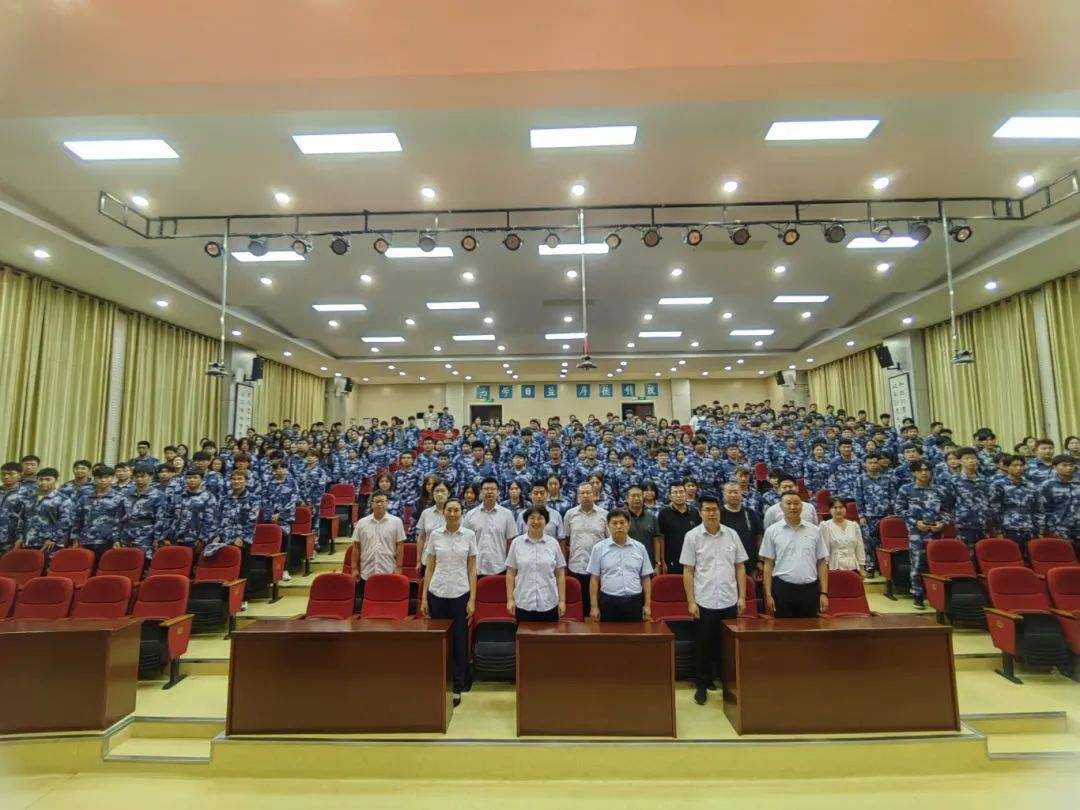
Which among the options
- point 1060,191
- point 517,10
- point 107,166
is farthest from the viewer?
point 1060,191

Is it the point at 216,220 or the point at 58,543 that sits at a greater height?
the point at 216,220

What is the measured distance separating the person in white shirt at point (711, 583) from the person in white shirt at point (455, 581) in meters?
1.61

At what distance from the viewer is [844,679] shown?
3234 millimetres

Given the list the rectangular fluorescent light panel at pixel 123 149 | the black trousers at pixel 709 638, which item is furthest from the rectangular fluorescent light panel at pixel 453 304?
the black trousers at pixel 709 638

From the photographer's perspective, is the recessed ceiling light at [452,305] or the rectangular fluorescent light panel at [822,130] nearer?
the rectangular fluorescent light panel at [822,130]

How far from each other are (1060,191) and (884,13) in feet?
14.2

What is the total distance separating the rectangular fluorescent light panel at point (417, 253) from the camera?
7266 millimetres

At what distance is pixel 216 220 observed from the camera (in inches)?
255

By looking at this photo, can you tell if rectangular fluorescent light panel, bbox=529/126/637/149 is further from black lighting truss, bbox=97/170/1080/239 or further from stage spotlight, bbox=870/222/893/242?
stage spotlight, bbox=870/222/893/242

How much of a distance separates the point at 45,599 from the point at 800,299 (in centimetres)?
1127

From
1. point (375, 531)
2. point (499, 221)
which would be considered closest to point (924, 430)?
point (499, 221)

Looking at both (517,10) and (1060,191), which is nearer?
(517,10)

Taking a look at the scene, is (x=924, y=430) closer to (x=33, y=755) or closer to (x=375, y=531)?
(x=375, y=531)

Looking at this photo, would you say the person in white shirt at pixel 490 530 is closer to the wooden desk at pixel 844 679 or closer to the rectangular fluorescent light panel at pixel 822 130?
the wooden desk at pixel 844 679
